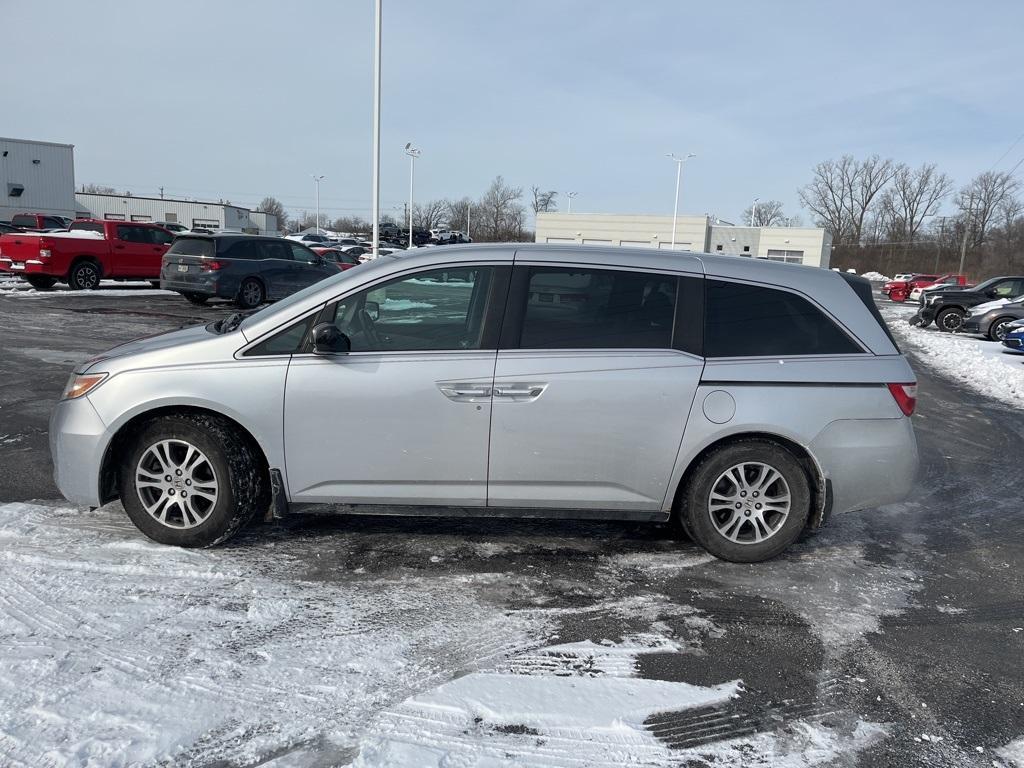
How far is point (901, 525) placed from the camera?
539 centimetres

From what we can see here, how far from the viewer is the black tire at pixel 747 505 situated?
4387 mm

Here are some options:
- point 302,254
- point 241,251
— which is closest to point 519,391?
point 241,251

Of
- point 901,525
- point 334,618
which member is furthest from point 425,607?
point 901,525

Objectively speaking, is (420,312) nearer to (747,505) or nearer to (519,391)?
(519,391)

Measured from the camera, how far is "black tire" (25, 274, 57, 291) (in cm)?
1995

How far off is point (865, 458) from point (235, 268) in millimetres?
15893

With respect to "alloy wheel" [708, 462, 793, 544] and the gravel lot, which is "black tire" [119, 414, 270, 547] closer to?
the gravel lot

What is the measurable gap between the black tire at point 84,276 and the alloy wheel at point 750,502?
20.4m

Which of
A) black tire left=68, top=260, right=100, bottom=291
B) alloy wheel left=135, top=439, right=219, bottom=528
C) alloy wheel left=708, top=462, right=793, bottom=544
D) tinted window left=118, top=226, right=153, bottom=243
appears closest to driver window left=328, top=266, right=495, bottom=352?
alloy wheel left=135, top=439, right=219, bottom=528

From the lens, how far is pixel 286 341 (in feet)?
14.1

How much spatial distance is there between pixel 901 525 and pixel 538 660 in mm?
3357

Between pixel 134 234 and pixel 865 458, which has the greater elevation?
pixel 134 234

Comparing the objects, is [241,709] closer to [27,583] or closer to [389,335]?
[27,583]

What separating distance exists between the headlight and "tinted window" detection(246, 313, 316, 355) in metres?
0.90
